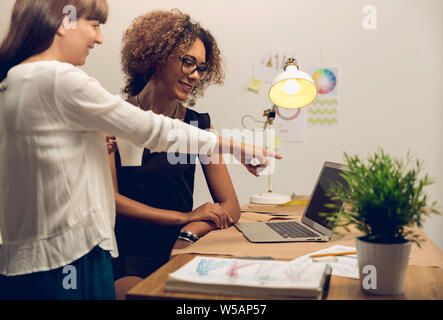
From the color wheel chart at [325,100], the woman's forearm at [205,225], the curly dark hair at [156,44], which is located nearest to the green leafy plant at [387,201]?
the woman's forearm at [205,225]

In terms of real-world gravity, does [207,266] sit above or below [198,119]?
below

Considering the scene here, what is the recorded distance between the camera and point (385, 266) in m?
0.77

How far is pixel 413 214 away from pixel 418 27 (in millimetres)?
2086

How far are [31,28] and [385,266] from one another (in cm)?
90

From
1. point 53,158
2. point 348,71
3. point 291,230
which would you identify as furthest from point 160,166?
point 348,71

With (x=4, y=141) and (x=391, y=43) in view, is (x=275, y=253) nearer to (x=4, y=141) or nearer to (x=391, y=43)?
(x=4, y=141)

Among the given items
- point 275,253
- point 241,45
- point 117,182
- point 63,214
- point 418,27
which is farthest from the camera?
point 241,45

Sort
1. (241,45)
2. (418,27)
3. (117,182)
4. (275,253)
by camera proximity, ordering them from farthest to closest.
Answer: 1. (241,45)
2. (418,27)
3. (117,182)
4. (275,253)

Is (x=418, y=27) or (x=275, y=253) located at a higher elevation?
(x=418, y=27)

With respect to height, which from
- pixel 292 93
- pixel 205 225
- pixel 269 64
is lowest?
pixel 205 225

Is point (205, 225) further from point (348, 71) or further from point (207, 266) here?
point (348, 71)

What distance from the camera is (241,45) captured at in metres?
2.62

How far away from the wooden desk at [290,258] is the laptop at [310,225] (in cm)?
4
